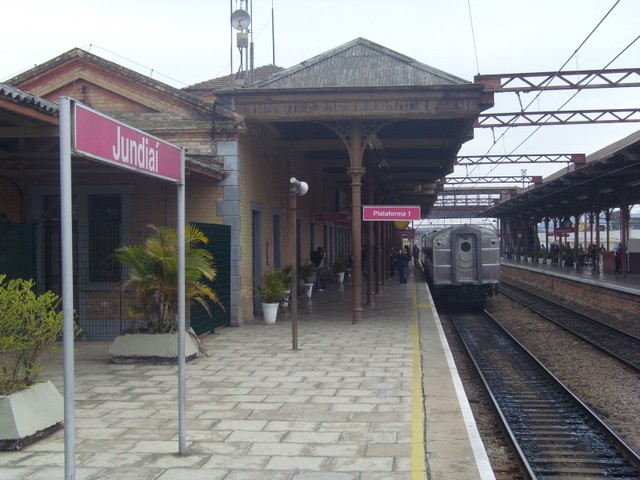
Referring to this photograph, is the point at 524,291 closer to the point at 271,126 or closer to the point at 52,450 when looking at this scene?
the point at 271,126

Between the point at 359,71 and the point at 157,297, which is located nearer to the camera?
the point at 157,297

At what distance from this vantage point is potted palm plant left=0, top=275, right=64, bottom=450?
18.0ft

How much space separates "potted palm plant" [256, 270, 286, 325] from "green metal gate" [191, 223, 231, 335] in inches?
33.2

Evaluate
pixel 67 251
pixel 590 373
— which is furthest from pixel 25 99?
pixel 590 373

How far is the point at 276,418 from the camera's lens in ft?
21.3

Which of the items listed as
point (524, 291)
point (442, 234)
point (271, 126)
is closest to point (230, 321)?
point (271, 126)

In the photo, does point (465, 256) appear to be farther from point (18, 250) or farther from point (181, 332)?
point (181, 332)

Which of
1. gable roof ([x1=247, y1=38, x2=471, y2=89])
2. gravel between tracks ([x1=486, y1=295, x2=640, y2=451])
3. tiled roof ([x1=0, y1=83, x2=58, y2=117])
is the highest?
gable roof ([x1=247, y1=38, x2=471, y2=89])

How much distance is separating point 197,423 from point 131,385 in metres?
2.03

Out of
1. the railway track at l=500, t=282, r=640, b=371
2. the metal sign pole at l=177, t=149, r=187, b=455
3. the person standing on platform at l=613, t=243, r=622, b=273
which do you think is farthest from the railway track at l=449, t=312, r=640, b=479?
the person standing on platform at l=613, t=243, r=622, b=273

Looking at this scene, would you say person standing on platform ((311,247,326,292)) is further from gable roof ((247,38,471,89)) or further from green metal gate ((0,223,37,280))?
green metal gate ((0,223,37,280))

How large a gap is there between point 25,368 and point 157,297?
12.2ft

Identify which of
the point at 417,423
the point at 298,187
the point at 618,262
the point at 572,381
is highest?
the point at 298,187

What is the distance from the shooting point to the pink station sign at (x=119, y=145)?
350 centimetres
